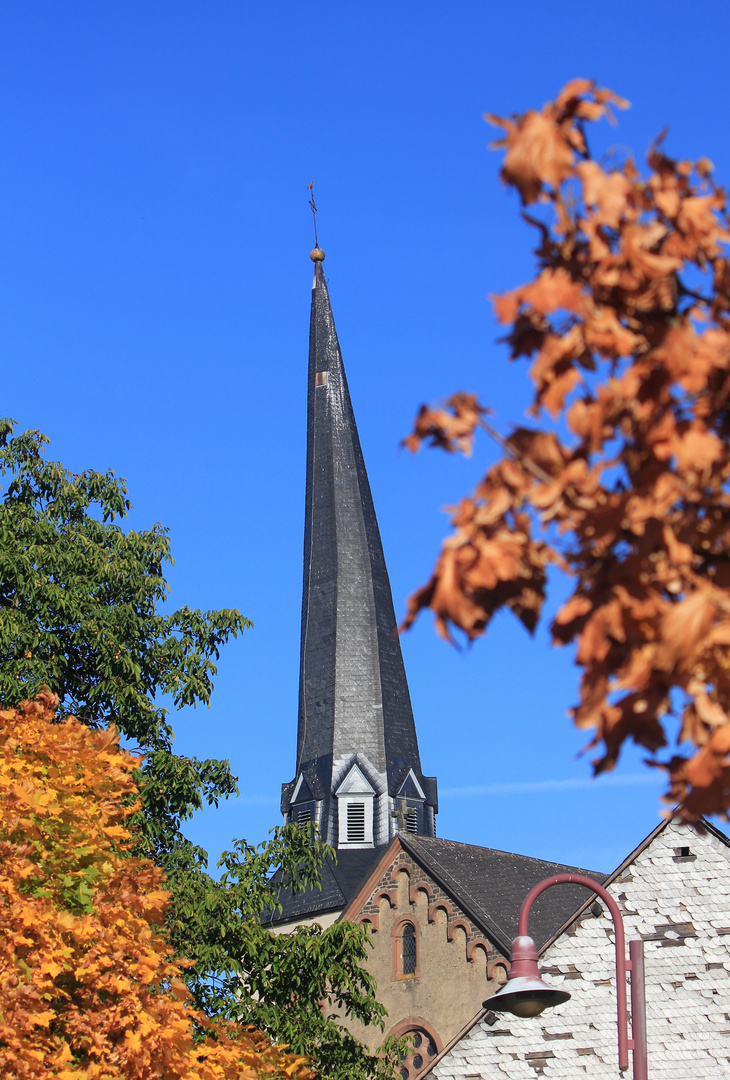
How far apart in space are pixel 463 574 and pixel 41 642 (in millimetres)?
16226

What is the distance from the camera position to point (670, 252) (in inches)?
153

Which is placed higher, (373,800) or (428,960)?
(373,800)

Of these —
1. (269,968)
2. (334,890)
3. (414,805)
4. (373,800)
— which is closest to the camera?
(269,968)

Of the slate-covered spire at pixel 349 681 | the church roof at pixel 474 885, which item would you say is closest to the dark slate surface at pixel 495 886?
the church roof at pixel 474 885

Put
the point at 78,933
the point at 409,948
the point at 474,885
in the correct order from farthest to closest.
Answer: the point at 474,885 → the point at 409,948 → the point at 78,933

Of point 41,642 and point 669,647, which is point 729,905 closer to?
point 41,642

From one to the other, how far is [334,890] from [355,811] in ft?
18.0

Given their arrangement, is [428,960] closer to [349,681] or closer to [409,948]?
[409,948]

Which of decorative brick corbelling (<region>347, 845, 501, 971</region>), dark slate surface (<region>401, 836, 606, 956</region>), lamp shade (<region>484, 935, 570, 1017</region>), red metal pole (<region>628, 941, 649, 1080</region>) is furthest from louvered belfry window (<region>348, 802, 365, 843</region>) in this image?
lamp shade (<region>484, 935, 570, 1017</region>)

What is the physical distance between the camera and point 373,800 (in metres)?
50.9

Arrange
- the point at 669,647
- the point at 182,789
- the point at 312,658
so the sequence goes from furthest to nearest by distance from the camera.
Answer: the point at 312,658 < the point at 182,789 < the point at 669,647

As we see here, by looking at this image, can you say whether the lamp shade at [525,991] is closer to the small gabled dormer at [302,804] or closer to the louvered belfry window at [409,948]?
the louvered belfry window at [409,948]

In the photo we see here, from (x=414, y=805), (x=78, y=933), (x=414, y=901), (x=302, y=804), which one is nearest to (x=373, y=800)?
(x=414, y=805)

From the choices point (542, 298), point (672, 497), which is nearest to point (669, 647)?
point (672, 497)
